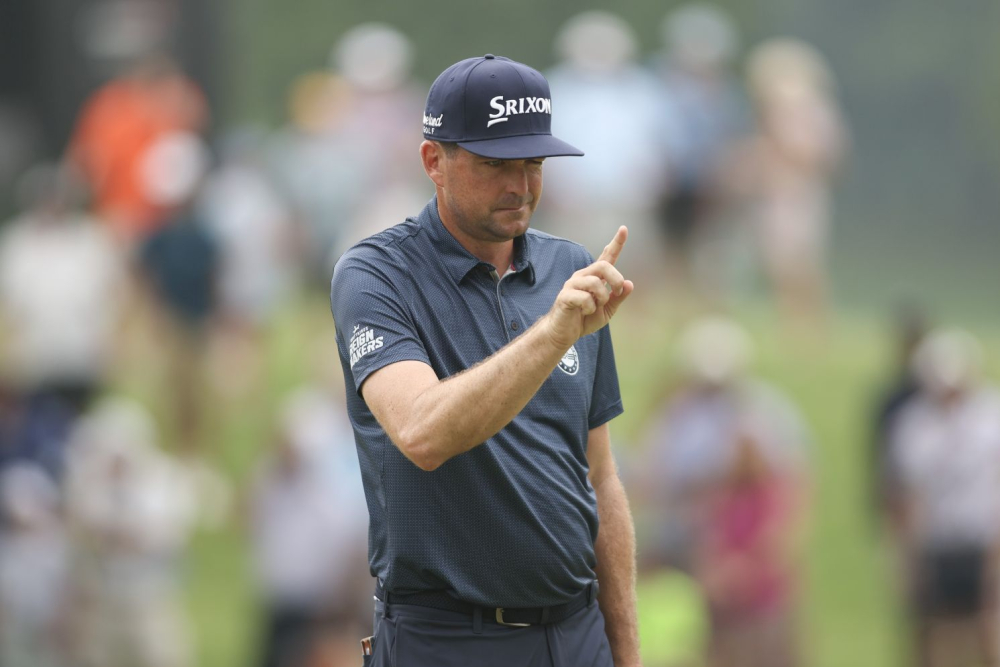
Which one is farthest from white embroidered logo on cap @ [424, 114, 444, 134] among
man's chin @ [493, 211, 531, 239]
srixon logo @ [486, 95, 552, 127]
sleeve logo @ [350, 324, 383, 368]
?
sleeve logo @ [350, 324, 383, 368]

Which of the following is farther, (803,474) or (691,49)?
(691,49)

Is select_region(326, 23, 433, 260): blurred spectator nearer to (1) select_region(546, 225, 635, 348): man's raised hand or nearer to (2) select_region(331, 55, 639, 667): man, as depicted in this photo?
(2) select_region(331, 55, 639, 667): man

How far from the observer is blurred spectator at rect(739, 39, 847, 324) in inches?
540

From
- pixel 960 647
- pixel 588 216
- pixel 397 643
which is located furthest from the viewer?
pixel 588 216

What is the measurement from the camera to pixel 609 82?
44.1 ft

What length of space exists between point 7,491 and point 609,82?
5.85m

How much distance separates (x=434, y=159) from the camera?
3.72 meters

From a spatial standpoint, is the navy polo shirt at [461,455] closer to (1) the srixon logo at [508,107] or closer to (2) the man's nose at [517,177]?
(2) the man's nose at [517,177]

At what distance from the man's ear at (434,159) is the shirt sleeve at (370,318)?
0.23 meters

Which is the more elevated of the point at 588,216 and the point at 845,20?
the point at 845,20

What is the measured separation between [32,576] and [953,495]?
6187mm

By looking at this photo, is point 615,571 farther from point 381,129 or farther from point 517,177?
point 381,129

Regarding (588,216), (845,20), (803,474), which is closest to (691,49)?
(588,216)

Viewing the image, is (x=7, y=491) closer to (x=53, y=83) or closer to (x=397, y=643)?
(x=53, y=83)
